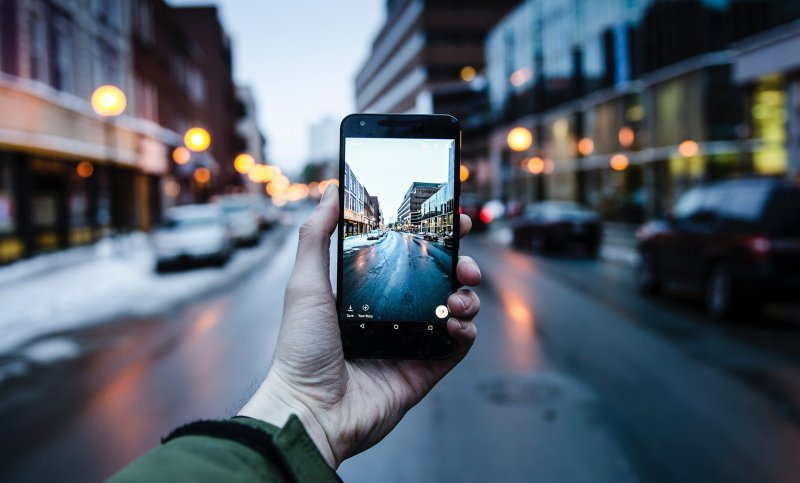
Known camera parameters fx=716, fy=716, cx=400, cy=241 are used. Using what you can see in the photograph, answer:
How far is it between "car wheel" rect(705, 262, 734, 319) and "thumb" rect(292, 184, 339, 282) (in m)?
9.90

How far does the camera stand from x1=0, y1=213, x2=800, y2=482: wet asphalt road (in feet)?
15.9

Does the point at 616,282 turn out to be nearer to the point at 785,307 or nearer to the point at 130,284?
the point at 785,307

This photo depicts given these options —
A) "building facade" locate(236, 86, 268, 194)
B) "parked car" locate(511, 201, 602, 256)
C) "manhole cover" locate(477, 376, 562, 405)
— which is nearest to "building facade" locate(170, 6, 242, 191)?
"building facade" locate(236, 86, 268, 194)

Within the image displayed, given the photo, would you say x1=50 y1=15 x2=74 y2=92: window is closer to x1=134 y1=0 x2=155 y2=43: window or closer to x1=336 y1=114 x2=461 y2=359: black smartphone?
x1=134 y1=0 x2=155 y2=43: window

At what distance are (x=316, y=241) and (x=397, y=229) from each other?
0.75ft

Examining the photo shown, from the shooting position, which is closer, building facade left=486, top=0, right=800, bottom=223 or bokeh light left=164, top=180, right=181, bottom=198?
building facade left=486, top=0, right=800, bottom=223

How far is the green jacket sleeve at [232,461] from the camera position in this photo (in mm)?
1179

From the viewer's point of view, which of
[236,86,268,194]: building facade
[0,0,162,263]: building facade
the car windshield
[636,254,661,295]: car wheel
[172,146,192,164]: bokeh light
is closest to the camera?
[636,254,661,295]: car wheel

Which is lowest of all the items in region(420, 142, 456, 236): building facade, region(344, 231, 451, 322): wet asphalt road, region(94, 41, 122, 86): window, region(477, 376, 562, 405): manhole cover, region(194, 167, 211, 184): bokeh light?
region(477, 376, 562, 405): manhole cover

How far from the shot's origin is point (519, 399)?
650cm

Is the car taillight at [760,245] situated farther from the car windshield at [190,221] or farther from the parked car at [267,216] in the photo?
the parked car at [267,216]

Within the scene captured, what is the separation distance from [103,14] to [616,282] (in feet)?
77.1

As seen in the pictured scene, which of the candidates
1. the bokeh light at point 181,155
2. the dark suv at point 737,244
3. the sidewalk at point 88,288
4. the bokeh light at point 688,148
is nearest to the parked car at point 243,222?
the sidewalk at point 88,288

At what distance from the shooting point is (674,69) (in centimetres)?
3111
